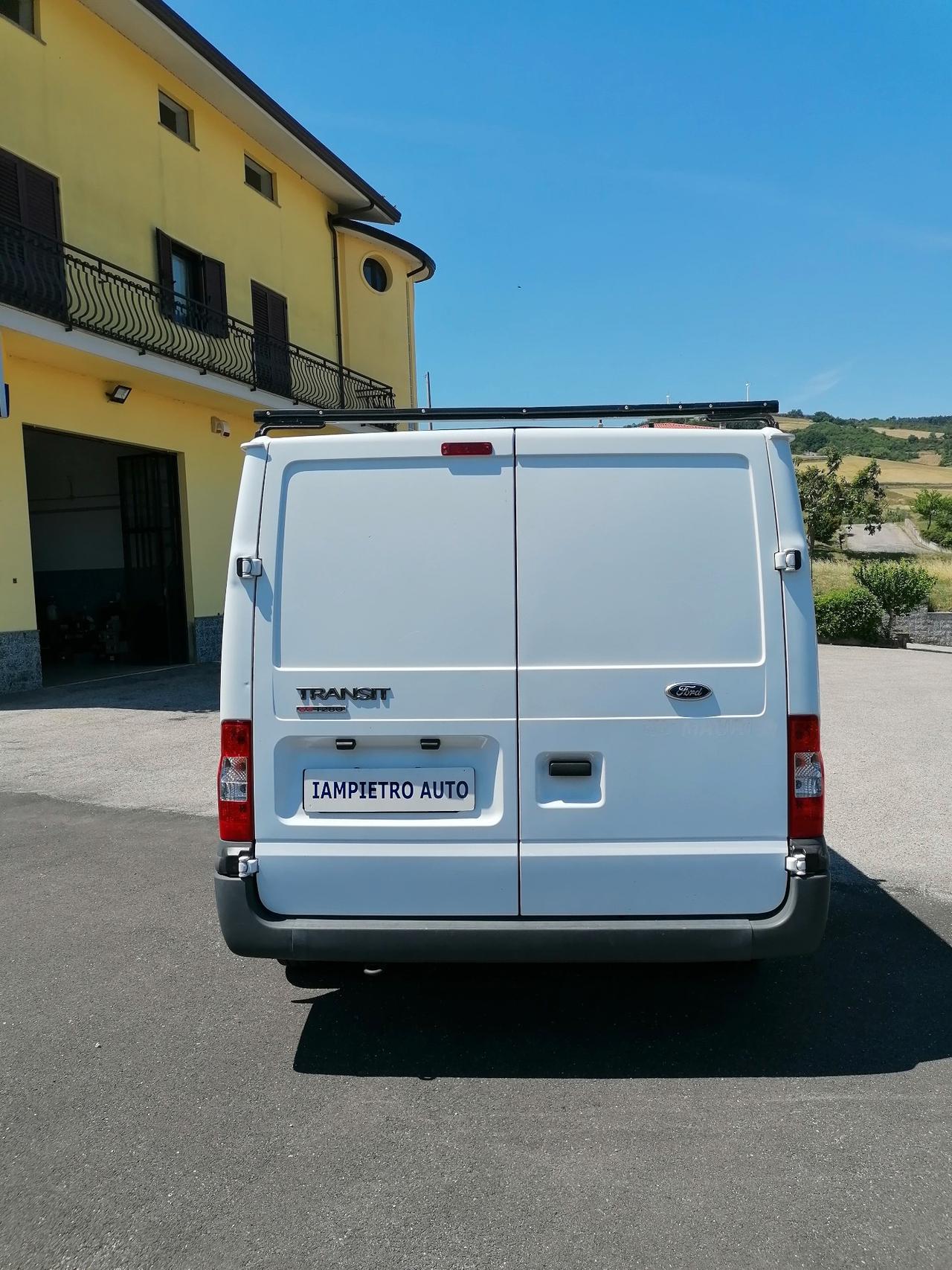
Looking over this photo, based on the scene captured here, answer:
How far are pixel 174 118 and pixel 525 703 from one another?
17.5m

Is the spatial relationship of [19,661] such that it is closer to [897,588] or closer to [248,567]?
[248,567]

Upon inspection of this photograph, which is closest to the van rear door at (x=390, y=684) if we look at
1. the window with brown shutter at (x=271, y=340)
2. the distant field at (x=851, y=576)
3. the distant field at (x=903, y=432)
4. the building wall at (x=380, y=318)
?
the window with brown shutter at (x=271, y=340)

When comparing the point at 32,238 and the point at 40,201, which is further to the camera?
the point at 40,201

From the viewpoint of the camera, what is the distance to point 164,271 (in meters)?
15.8

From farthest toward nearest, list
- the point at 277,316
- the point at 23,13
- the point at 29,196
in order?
the point at 277,316 < the point at 23,13 < the point at 29,196

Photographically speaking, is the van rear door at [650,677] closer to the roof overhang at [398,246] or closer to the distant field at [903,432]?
the roof overhang at [398,246]

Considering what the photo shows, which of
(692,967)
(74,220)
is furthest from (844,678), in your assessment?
(74,220)

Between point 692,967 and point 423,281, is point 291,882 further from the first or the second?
point 423,281

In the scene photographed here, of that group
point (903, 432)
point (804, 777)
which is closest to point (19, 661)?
point (804, 777)

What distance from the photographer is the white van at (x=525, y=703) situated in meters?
3.06

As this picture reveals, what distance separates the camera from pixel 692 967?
4.02m

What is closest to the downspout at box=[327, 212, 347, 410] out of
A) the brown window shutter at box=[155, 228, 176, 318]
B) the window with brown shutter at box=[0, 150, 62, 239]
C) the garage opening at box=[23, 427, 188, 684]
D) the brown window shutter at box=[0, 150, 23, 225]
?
the garage opening at box=[23, 427, 188, 684]

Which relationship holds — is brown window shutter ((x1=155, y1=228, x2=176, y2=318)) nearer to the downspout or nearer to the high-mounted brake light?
the downspout

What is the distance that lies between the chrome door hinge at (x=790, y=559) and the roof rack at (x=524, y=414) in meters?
0.53
